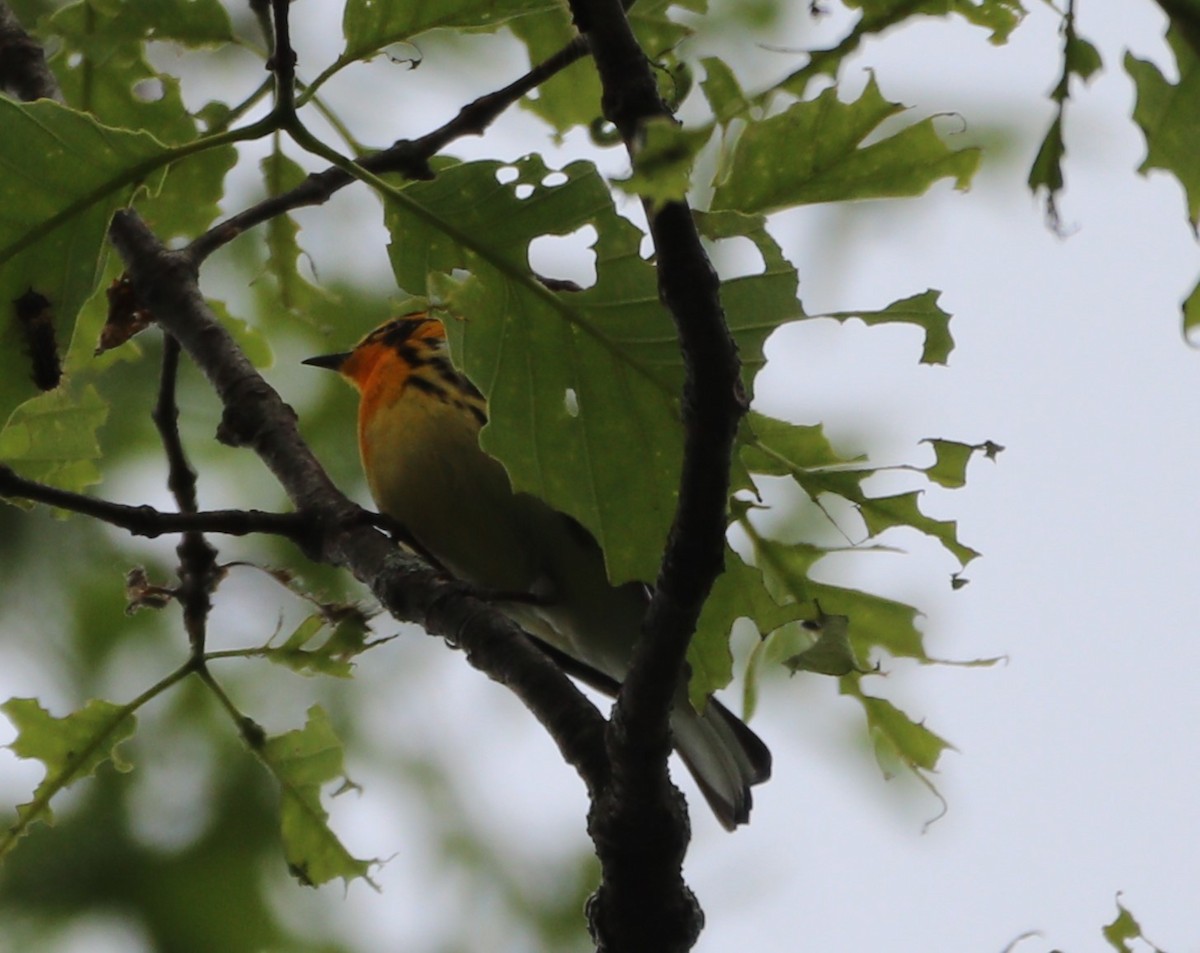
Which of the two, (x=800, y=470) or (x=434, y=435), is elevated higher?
(x=434, y=435)

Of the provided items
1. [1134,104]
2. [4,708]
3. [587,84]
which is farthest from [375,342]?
[1134,104]

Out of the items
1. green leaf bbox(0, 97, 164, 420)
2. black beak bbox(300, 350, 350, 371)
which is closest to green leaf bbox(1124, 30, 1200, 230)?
green leaf bbox(0, 97, 164, 420)

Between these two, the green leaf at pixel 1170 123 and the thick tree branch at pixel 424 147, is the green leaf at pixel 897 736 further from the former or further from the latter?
the thick tree branch at pixel 424 147

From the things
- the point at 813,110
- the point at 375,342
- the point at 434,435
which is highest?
the point at 375,342

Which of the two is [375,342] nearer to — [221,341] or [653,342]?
[221,341]

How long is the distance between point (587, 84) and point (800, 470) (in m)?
1.06

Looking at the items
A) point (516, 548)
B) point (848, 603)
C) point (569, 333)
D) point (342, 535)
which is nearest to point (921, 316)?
point (569, 333)

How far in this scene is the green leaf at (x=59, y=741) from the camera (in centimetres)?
233

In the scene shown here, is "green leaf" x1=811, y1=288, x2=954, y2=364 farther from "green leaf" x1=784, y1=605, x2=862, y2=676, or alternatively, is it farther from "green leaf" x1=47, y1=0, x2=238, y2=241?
"green leaf" x1=47, y1=0, x2=238, y2=241

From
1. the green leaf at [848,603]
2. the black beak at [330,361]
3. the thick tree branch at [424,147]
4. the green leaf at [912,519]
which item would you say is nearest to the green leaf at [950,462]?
the green leaf at [912,519]

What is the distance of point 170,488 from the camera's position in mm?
2451

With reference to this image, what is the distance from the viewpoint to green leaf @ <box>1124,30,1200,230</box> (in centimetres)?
177

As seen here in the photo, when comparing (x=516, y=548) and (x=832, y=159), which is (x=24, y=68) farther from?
(x=832, y=159)

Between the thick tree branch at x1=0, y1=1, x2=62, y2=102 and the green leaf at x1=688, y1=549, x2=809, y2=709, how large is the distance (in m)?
1.50
